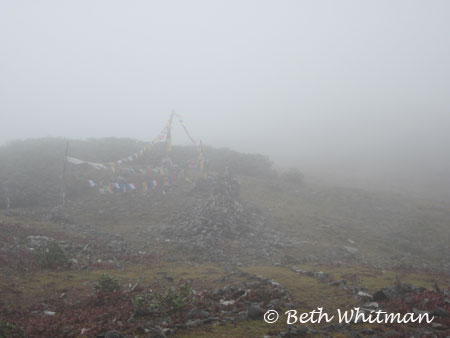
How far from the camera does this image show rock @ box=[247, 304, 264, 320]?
8.61 metres

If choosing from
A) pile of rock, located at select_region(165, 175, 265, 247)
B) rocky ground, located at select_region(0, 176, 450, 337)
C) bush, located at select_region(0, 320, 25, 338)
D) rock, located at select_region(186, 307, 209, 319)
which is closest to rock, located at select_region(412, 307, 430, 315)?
rocky ground, located at select_region(0, 176, 450, 337)

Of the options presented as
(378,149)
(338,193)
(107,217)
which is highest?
(378,149)

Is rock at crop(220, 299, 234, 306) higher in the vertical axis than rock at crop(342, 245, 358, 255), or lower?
higher

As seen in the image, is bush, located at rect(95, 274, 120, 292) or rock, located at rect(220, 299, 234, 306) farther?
bush, located at rect(95, 274, 120, 292)

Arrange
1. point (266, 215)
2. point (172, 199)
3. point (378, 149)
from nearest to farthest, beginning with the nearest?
point (266, 215) < point (172, 199) < point (378, 149)

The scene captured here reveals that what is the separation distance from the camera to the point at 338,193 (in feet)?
120

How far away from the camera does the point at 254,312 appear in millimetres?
8656

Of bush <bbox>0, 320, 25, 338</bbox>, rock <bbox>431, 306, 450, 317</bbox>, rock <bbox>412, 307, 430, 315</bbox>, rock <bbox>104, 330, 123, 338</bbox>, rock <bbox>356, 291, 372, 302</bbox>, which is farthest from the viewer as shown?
rock <bbox>356, 291, 372, 302</bbox>

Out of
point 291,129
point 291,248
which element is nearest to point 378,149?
point 291,129

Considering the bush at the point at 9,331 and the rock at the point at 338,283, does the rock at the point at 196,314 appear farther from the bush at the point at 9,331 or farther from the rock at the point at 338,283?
the rock at the point at 338,283

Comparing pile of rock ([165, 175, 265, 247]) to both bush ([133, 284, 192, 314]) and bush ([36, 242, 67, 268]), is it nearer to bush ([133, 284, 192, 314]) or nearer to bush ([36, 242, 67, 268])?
bush ([36, 242, 67, 268])

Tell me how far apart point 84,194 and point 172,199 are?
29.7 ft

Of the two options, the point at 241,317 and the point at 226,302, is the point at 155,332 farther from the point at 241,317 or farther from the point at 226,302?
the point at 226,302

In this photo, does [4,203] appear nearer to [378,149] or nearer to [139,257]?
[139,257]
